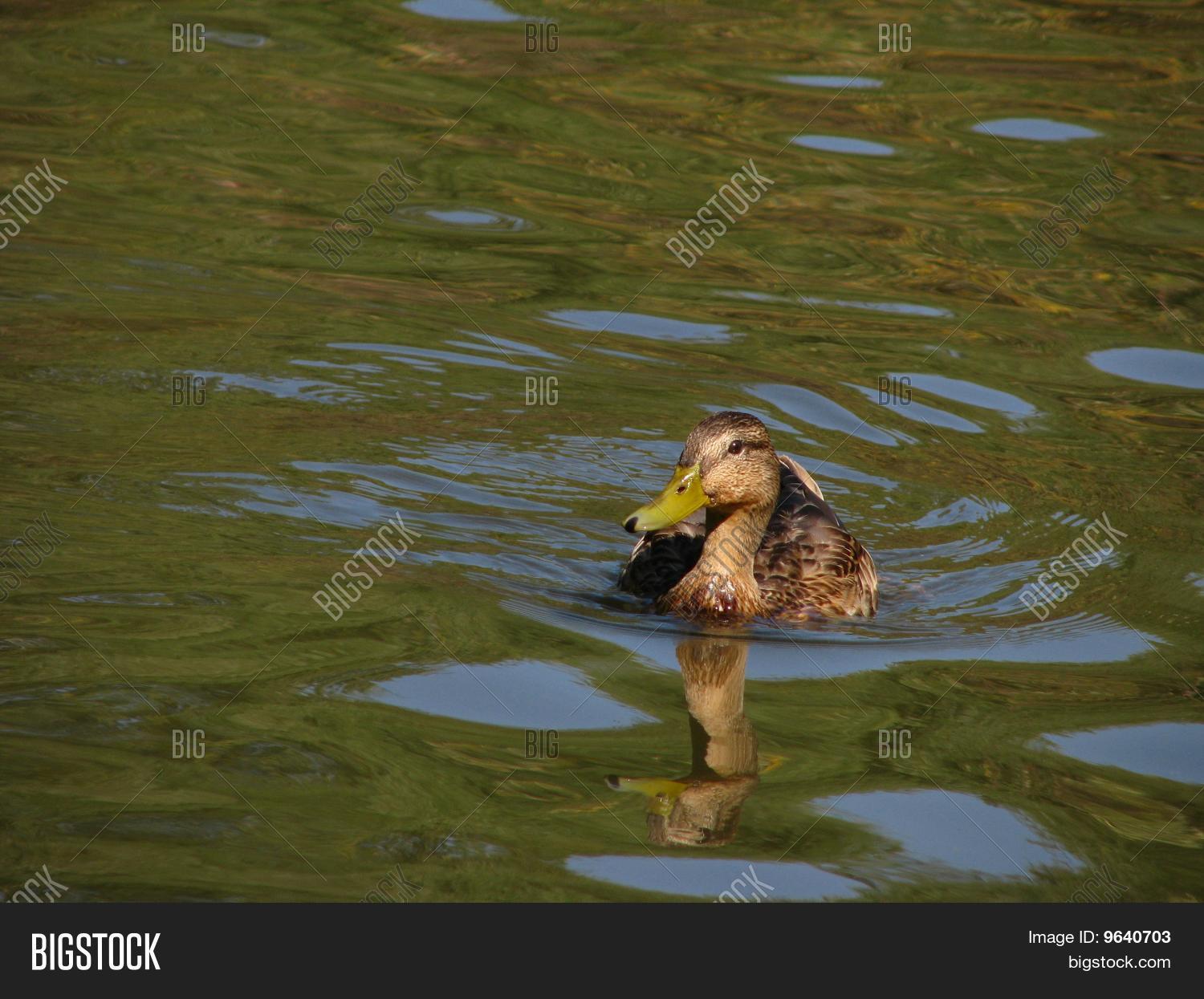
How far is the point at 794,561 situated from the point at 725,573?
1.69 ft

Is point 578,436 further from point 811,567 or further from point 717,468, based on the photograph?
point 717,468

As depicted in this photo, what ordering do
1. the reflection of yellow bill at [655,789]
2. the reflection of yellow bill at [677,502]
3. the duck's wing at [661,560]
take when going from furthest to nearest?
the duck's wing at [661,560]
the reflection of yellow bill at [677,502]
the reflection of yellow bill at [655,789]

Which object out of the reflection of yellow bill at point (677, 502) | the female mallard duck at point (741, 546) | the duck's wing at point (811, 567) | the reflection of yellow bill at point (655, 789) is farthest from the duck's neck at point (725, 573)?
the reflection of yellow bill at point (655, 789)

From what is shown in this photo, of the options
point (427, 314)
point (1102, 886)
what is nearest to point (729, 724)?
point (1102, 886)

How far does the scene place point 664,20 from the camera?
18016mm

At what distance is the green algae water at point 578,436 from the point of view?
631 centimetres

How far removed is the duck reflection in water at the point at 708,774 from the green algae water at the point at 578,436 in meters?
0.02

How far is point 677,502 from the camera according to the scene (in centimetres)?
831

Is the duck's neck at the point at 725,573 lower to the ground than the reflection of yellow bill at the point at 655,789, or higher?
higher

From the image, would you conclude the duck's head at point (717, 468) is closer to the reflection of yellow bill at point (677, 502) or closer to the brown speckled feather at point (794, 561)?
the reflection of yellow bill at point (677, 502)

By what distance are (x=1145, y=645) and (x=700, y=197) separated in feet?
24.4

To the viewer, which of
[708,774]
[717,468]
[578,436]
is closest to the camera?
[708,774]

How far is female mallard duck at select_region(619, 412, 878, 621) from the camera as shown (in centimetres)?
840

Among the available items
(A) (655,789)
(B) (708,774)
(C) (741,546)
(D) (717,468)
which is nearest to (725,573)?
(C) (741,546)
